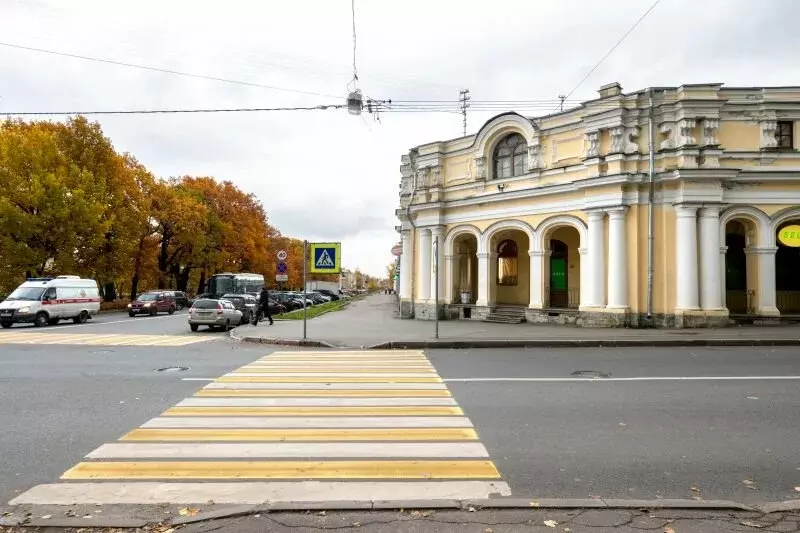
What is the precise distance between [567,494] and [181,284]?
5719 centimetres

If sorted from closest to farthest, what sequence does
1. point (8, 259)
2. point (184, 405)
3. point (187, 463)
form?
point (187, 463)
point (184, 405)
point (8, 259)

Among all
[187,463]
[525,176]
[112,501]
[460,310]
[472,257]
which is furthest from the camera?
[472,257]

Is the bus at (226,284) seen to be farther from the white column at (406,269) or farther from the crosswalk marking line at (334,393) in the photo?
the crosswalk marking line at (334,393)

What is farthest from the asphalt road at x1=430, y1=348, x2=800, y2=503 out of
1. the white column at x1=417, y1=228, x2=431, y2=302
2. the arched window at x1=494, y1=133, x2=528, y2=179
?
the white column at x1=417, y1=228, x2=431, y2=302

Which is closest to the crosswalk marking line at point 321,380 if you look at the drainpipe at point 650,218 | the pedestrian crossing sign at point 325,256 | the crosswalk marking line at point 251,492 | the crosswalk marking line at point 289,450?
the crosswalk marking line at point 289,450

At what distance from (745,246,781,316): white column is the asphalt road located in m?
9.66

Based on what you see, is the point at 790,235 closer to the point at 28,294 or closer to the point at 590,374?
the point at 590,374

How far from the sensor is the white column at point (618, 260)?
19.3 m

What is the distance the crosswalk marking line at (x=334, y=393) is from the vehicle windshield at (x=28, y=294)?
2093cm

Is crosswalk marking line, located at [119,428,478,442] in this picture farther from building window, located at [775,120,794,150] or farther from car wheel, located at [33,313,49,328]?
car wheel, located at [33,313,49,328]

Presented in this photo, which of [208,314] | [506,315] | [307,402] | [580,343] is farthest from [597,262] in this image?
[208,314]

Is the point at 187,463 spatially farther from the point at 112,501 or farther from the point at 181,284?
the point at 181,284

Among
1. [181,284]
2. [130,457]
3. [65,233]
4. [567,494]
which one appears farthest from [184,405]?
[181,284]

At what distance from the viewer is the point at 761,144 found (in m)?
19.1
